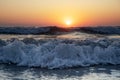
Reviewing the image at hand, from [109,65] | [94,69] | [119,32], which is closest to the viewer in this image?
[94,69]

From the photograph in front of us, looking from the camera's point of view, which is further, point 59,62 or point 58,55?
point 58,55

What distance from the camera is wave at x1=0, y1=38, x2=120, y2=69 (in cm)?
1066

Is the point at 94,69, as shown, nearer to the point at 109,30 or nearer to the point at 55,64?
the point at 55,64

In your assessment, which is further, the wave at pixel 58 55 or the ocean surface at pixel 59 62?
the wave at pixel 58 55

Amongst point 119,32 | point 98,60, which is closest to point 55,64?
point 98,60

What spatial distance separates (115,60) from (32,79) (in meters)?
4.05

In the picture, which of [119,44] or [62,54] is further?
[119,44]

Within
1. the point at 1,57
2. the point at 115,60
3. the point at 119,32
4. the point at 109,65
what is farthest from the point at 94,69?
the point at 119,32

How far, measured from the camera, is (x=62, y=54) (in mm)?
11125

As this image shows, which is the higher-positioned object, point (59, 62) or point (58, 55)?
point (58, 55)

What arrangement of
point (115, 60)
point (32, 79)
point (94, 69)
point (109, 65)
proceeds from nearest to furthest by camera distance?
1. point (32, 79)
2. point (94, 69)
3. point (109, 65)
4. point (115, 60)

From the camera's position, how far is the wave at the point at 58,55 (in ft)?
35.0

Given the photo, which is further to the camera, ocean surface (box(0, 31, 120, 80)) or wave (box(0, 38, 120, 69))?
wave (box(0, 38, 120, 69))

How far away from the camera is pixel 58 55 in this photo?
11.1 meters
